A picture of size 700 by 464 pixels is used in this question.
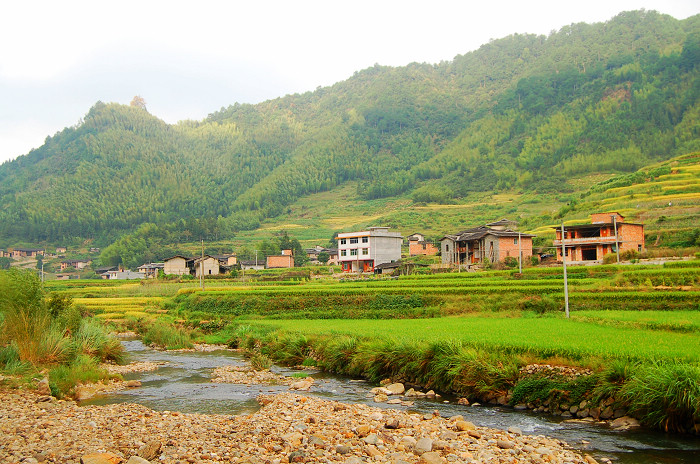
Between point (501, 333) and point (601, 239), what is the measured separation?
34405 millimetres

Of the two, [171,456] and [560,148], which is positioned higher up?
[560,148]

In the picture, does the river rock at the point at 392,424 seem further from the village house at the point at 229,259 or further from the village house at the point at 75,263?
the village house at the point at 75,263

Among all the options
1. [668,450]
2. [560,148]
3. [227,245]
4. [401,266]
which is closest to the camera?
[668,450]

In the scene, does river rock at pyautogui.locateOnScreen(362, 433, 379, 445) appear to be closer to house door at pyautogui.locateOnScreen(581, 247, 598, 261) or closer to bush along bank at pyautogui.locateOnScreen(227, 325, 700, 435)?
bush along bank at pyautogui.locateOnScreen(227, 325, 700, 435)

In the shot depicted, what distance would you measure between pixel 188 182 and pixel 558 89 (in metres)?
127

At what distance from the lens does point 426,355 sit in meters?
17.0

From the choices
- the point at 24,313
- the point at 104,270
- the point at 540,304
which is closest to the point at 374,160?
the point at 104,270

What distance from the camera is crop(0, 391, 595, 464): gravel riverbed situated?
32.2ft

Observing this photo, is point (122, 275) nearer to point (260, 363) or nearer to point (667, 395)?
point (260, 363)

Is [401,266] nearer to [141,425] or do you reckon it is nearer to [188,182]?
[141,425]

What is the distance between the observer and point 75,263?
102m

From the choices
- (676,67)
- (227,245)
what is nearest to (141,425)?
(227,245)

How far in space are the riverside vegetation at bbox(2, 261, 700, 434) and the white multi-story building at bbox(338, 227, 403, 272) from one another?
2813 cm

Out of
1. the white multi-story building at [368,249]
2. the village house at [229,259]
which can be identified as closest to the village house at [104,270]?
the village house at [229,259]
